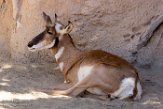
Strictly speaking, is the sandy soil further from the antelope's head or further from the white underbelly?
the antelope's head

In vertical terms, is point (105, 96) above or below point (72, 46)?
below

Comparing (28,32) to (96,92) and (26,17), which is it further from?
(96,92)

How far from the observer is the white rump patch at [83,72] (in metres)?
6.28

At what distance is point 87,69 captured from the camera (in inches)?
250

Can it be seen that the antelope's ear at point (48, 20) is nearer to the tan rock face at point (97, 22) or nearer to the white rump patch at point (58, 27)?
the white rump patch at point (58, 27)

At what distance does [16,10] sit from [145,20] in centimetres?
207

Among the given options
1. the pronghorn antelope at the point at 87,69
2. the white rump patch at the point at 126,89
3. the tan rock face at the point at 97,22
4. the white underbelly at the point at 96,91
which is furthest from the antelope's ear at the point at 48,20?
the white rump patch at the point at 126,89

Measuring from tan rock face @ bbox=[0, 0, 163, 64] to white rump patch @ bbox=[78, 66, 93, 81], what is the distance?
3.55 feet

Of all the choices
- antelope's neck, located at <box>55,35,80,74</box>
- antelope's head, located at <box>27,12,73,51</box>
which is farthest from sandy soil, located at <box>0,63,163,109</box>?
antelope's head, located at <box>27,12,73,51</box>

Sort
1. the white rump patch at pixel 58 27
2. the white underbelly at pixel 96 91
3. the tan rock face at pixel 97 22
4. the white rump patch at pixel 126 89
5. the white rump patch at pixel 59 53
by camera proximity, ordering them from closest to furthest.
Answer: the white rump patch at pixel 126 89 → the white underbelly at pixel 96 91 → the white rump patch at pixel 58 27 → the white rump patch at pixel 59 53 → the tan rock face at pixel 97 22

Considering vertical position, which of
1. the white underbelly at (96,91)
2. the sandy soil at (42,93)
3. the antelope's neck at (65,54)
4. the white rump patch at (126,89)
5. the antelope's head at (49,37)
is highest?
the antelope's head at (49,37)

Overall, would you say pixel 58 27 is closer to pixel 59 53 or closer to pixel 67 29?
pixel 67 29

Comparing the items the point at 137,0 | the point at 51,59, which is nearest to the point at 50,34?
the point at 51,59

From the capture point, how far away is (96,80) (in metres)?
6.12
